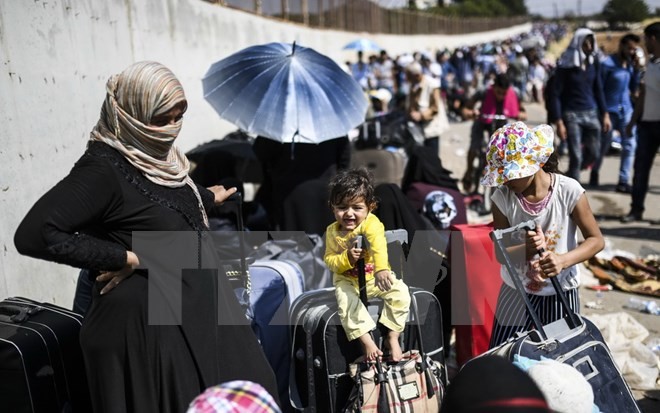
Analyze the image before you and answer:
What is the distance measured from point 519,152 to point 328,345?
122 centimetres

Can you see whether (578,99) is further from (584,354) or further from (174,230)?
(174,230)

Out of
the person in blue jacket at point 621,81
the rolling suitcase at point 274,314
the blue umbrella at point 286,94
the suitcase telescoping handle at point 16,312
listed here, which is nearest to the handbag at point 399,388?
the rolling suitcase at point 274,314

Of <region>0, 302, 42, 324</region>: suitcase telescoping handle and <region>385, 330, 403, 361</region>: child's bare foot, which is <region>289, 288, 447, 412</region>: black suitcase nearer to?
→ <region>385, 330, 403, 361</region>: child's bare foot

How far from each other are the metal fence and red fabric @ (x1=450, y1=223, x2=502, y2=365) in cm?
619

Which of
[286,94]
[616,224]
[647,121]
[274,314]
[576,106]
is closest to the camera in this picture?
[274,314]

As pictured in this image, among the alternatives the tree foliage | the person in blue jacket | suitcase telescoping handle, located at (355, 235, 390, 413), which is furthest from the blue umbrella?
the tree foliage

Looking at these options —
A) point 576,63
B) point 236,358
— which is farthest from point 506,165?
point 576,63

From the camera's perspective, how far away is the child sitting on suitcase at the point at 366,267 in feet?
9.86

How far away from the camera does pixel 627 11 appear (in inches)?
2852

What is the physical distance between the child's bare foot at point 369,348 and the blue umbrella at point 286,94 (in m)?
2.03

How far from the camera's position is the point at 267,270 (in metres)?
3.77

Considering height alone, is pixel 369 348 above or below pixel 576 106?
below

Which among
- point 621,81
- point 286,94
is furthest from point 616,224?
point 286,94

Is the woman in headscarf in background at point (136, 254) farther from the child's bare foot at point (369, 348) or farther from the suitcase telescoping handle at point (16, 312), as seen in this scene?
the child's bare foot at point (369, 348)
